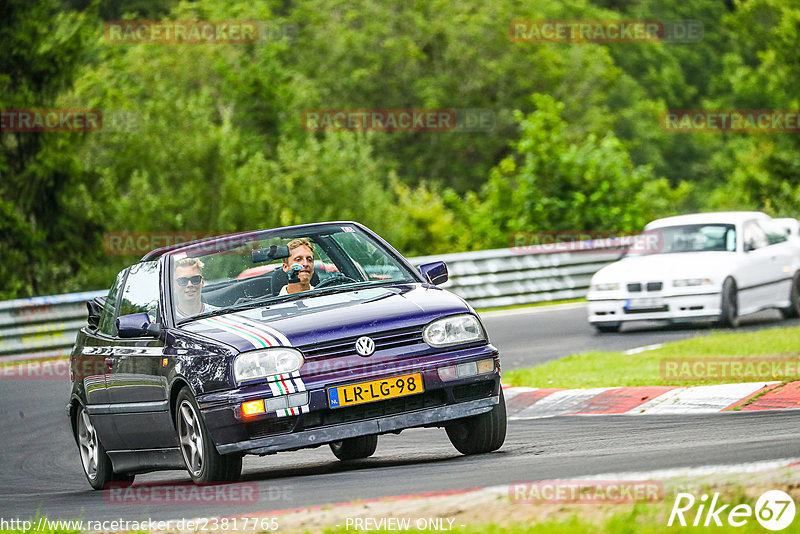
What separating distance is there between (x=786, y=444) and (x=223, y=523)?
Answer: 289cm

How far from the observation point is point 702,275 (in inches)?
684

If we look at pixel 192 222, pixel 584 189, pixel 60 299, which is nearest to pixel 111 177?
pixel 192 222

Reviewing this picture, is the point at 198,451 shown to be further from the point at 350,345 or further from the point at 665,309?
the point at 665,309

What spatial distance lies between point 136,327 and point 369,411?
5.44 feet

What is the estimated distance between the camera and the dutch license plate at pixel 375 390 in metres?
7.58

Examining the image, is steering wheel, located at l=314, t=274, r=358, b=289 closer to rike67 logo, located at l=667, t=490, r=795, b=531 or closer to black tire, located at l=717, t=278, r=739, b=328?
rike67 logo, located at l=667, t=490, r=795, b=531

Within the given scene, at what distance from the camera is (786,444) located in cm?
702

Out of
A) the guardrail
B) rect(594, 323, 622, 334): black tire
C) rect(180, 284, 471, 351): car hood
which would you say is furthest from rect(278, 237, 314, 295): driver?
the guardrail

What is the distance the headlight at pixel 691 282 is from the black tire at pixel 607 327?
1.17m

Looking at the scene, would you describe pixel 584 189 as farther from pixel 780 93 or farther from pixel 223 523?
pixel 223 523
